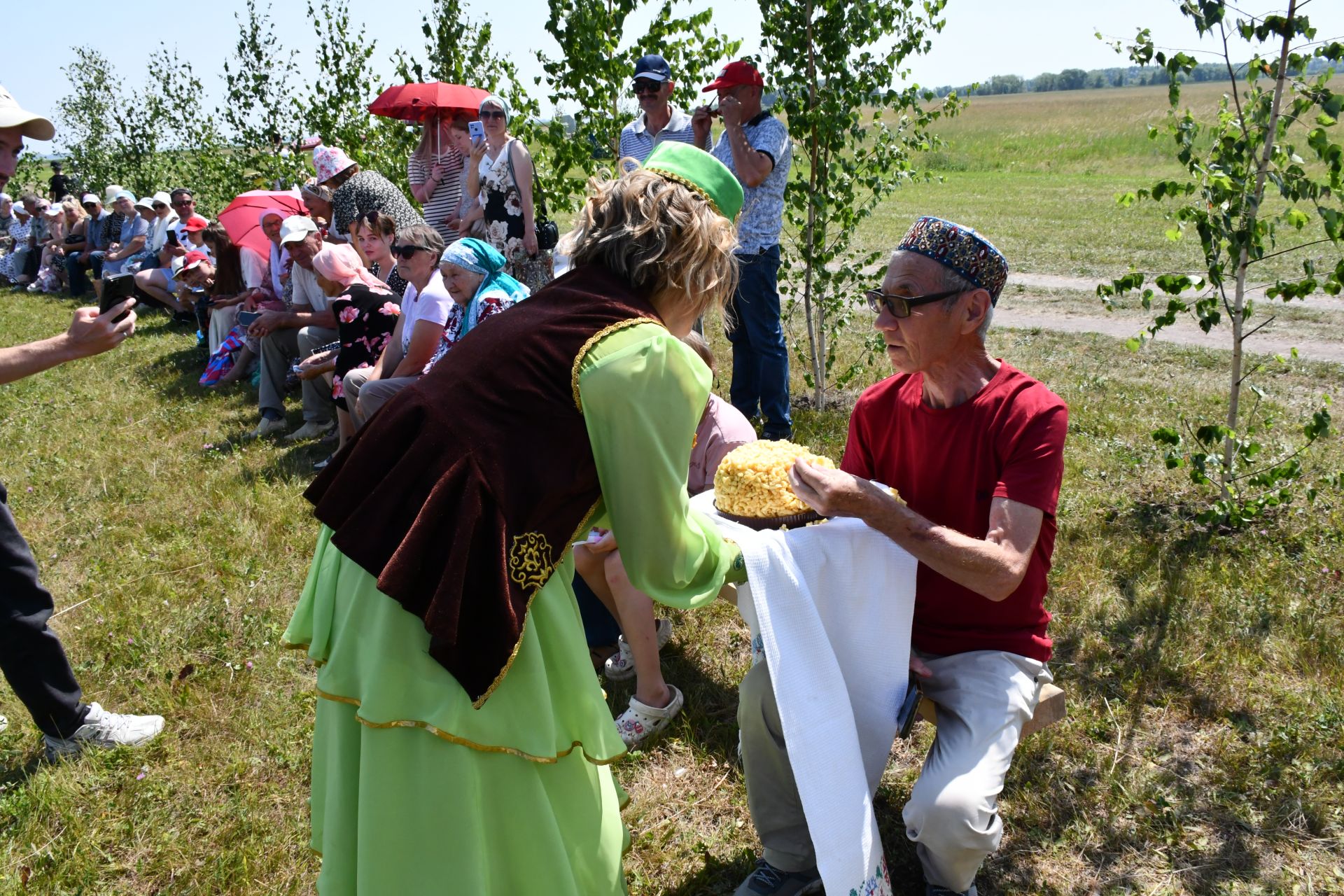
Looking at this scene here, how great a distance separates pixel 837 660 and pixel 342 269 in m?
5.54

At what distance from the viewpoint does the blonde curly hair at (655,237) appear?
78.4 inches

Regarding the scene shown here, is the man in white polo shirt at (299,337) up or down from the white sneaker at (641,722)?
up

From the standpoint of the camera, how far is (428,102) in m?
8.63

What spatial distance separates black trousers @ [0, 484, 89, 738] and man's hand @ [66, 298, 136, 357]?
645 mm

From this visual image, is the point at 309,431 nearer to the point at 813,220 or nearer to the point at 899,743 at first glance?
the point at 813,220

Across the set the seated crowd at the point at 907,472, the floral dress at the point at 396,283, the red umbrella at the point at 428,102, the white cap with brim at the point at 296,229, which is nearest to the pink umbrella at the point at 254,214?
the red umbrella at the point at 428,102

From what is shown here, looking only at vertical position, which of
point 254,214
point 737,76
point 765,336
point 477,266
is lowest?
point 765,336

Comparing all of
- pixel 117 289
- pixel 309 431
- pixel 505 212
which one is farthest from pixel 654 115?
pixel 117 289

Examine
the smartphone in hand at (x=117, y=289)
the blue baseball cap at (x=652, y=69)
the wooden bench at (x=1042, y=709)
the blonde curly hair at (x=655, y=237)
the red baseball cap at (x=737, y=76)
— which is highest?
the blue baseball cap at (x=652, y=69)

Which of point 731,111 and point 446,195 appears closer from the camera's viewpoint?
point 731,111

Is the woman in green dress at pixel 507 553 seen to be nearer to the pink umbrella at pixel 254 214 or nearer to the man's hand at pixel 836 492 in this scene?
the man's hand at pixel 836 492

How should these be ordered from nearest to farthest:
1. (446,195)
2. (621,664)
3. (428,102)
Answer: (621,664), (428,102), (446,195)

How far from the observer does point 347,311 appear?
659 centimetres

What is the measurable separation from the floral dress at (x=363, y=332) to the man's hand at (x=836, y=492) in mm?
4763
